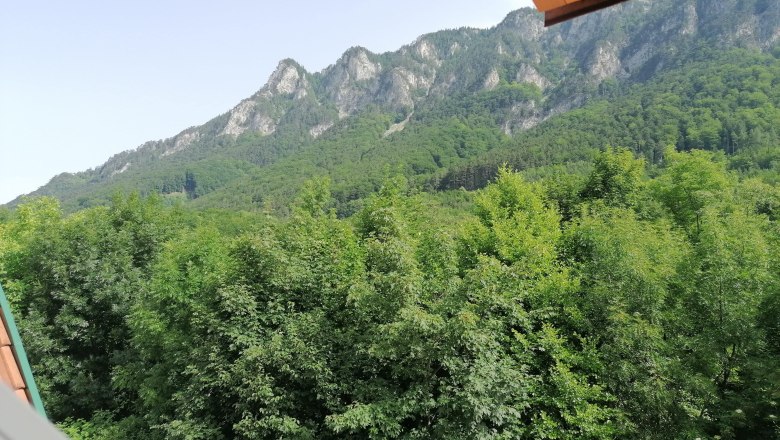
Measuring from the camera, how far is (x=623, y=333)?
1647 centimetres

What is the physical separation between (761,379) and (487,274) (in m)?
8.75

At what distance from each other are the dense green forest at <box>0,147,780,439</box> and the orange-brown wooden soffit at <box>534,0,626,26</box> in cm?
1166

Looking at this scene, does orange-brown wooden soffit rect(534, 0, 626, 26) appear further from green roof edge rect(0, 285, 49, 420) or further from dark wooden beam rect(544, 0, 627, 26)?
green roof edge rect(0, 285, 49, 420)

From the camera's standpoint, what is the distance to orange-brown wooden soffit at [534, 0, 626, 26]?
3.50 metres

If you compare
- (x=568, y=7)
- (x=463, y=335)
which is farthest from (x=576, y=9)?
(x=463, y=335)

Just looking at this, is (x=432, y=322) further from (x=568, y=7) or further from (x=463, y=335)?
(x=568, y=7)

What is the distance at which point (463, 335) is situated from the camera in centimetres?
1438

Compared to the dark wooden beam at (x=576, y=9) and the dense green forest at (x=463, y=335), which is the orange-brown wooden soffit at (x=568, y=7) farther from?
the dense green forest at (x=463, y=335)

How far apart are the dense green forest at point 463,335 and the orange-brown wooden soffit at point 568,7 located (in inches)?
459

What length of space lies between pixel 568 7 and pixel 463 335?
11.9 m

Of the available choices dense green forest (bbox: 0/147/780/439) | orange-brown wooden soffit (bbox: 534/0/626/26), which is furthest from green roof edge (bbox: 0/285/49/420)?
dense green forest (bbox: 0/147/780/439)

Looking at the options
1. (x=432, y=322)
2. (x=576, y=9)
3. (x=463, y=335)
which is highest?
(x=576, y=9)

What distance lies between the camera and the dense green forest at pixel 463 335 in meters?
15.3

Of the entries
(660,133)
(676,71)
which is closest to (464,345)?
(660,133)
